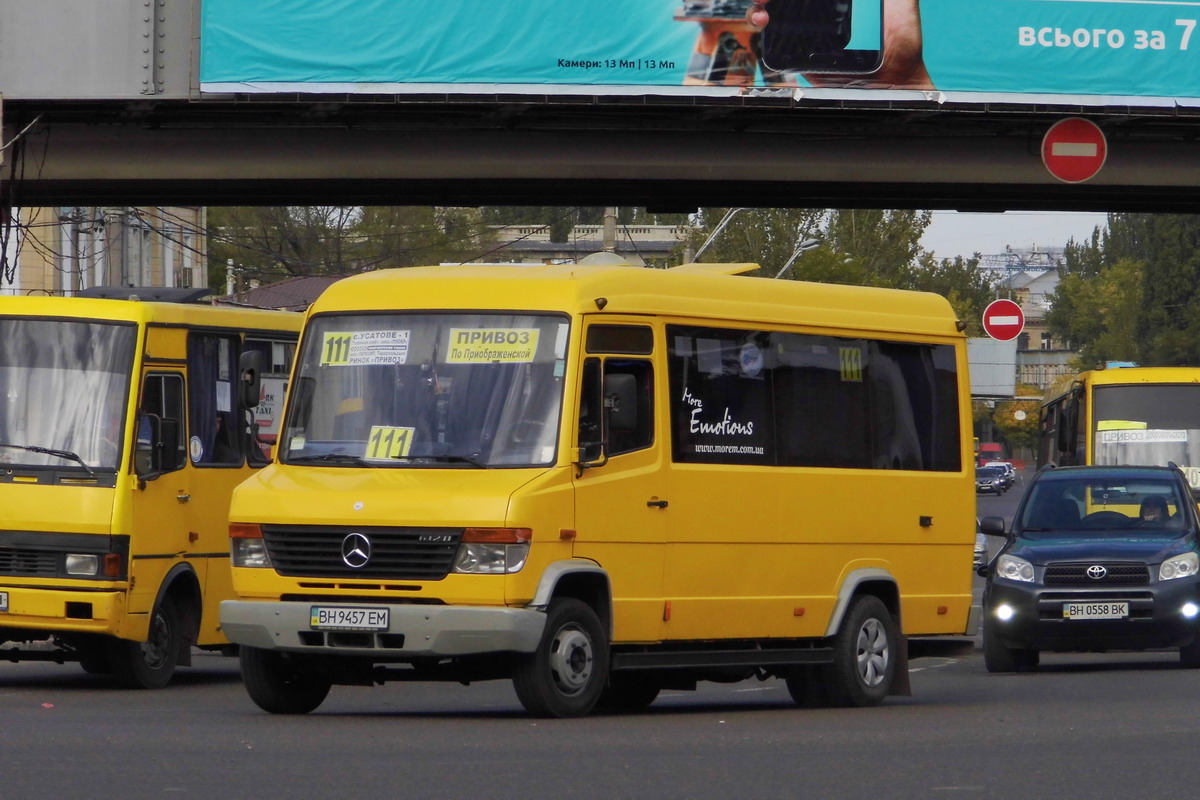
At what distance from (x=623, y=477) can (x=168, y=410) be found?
4.86 meters

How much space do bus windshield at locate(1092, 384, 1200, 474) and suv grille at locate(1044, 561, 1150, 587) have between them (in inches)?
409

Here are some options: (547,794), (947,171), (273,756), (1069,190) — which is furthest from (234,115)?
(547,794)

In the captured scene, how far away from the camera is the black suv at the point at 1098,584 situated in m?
16.9

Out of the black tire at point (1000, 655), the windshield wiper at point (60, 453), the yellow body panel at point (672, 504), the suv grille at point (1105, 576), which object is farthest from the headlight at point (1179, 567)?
the windshield wiper at point (60, 453)

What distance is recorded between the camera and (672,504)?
12.8 metres

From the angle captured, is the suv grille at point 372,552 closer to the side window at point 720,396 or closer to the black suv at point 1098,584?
the side window at point 720,396

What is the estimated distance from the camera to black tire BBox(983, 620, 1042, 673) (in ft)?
57.7

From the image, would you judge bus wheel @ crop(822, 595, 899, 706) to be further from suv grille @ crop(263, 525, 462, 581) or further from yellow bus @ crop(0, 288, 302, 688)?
yellow bus @ crop(0, 288, 302, 688)

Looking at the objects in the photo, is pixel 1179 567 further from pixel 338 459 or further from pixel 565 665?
pixel 338 459

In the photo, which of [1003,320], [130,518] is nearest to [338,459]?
[130,518]

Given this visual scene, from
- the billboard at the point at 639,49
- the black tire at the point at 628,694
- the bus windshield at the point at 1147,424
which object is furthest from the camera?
the bus windshield at the point at 1147,424

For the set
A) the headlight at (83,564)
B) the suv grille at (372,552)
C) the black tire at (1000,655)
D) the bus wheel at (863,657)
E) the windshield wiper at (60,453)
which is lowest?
the black tire at (1000,655)

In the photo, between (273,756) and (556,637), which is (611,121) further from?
(273,756)

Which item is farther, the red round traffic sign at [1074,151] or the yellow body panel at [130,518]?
the red round traffic sign at [1074,151]
